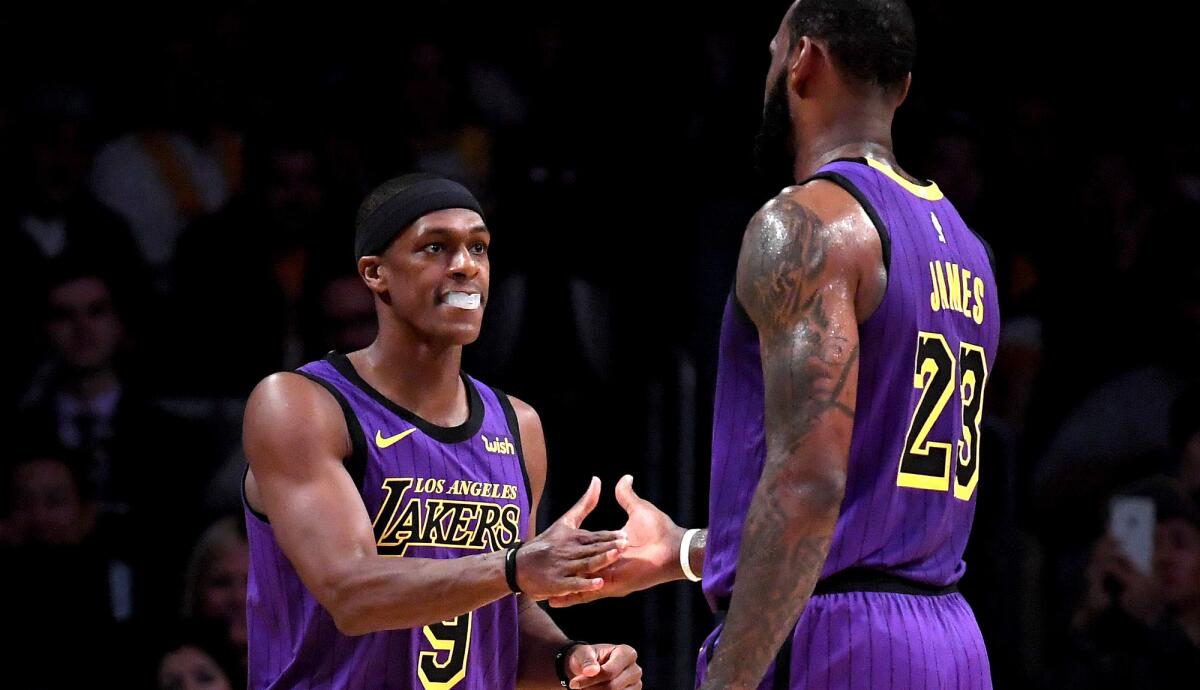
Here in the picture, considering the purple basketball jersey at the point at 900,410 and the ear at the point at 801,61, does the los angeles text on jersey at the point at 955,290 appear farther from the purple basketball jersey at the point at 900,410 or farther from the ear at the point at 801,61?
the ear at the point at 801,61

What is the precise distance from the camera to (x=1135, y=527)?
22.7 ft

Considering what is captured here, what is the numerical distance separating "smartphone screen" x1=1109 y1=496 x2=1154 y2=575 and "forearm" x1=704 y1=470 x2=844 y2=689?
402 cm

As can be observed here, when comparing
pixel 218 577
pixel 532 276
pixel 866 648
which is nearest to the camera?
pixel 866 648

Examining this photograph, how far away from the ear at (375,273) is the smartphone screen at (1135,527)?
3.63 meters

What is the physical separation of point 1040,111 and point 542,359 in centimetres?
306

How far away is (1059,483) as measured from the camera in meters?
7.37

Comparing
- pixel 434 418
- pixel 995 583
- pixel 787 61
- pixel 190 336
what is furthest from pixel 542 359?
pixel 787 61

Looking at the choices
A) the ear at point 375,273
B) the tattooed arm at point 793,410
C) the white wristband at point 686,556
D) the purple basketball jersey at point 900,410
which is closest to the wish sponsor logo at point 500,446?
the ear at point 375,273

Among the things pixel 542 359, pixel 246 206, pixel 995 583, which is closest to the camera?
pixel 995 583

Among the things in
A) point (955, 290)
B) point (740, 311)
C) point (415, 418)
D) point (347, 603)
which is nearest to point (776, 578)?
point (740, 311)

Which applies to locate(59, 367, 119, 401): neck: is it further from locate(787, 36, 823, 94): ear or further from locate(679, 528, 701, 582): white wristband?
locate(787, 36, 823, 94): ear

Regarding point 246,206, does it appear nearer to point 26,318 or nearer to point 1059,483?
point 26,318

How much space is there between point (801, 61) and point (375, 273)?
58.9 inches

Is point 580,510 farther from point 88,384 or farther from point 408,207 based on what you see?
point 88,384
